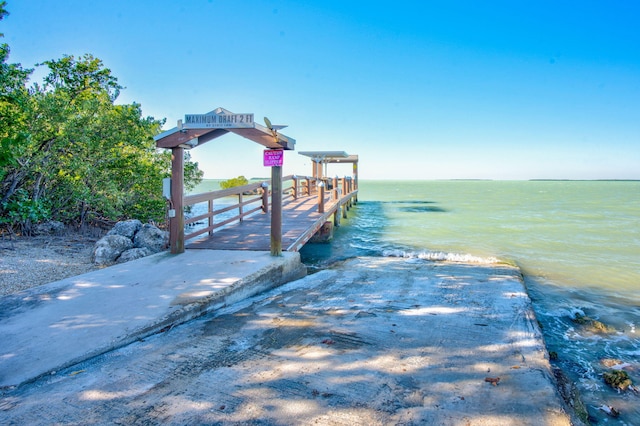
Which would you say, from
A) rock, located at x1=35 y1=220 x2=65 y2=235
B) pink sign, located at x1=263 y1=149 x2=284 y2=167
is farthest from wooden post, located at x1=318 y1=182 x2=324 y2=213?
rock, located at x1=35 y1=220 x2=65 y2=235

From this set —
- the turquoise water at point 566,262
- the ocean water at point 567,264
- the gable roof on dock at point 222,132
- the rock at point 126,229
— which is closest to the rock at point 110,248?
the rock at point 126,229

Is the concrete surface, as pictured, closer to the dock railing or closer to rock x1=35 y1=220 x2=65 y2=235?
the dock railing

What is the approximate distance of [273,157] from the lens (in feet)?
20.9

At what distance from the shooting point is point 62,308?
161 inches

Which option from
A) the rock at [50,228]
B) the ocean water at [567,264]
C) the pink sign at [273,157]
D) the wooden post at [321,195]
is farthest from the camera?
the wooden post at [321,195]

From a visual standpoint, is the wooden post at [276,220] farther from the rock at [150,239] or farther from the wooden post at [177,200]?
the rock at [150,239]

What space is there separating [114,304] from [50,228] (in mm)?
7041

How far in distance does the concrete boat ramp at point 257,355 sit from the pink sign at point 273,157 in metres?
1.78

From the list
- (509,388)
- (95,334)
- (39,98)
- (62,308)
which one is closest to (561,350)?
(509,388)

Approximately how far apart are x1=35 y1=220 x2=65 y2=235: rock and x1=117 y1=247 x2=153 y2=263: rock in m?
3.42

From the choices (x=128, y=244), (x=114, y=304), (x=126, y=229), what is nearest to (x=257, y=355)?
(x=114, y=304)

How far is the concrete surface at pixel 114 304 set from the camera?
321 cm

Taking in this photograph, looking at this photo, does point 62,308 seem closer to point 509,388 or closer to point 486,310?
point 509,388

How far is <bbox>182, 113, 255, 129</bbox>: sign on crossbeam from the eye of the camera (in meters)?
6.10
